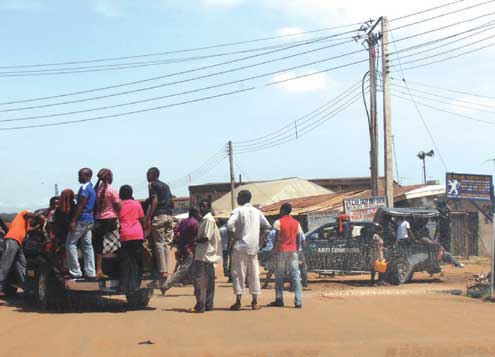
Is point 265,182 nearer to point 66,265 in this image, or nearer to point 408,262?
point 408,262

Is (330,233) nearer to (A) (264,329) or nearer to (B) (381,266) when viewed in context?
(B) (381,266)

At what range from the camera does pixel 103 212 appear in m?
10.6

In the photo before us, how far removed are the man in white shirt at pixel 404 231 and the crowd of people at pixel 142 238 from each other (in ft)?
22.7

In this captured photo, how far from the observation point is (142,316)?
32.9 ft

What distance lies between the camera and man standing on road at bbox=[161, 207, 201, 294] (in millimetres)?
11836

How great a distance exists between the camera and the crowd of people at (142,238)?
10.3 m

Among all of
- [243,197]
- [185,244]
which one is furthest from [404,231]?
[243,197]

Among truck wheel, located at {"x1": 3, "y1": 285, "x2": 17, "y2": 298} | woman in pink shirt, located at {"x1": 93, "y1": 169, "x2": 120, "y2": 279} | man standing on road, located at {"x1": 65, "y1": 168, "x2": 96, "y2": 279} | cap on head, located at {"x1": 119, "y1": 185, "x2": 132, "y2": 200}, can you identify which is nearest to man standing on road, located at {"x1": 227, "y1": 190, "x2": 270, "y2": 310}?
cap on head, located at {"x1": 119, "y1": 185, "x2": 132, "y2": 200}

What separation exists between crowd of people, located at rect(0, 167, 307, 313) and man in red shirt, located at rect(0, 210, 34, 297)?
2 cm

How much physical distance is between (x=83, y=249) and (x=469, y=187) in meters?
11.4

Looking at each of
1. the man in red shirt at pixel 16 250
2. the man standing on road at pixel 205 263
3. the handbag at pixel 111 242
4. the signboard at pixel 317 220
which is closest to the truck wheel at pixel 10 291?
the man in red shirt at pixel 16 250

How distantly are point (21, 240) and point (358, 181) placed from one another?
45591 millimetres

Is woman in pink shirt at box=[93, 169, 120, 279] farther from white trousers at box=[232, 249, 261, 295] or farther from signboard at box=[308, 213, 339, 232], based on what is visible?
signboard at box=[308, 213, 339, 232]

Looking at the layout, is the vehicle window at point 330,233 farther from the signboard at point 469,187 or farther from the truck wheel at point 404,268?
the signboard at point 469,187
